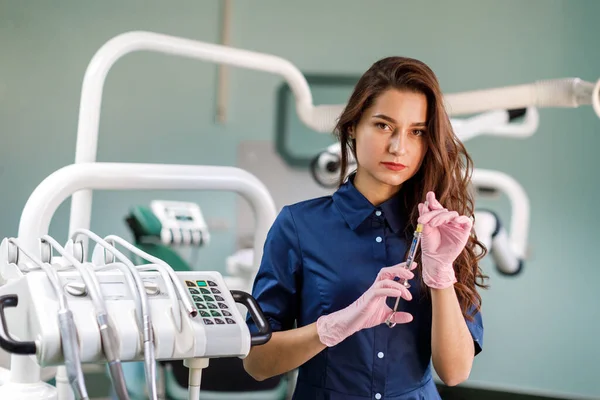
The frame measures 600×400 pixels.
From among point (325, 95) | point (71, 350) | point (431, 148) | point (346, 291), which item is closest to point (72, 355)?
point (71, 350)

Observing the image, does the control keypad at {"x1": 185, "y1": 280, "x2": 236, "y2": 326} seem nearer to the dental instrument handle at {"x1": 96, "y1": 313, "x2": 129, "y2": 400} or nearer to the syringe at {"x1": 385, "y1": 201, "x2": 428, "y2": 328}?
the dental instrument handle at {"x1": 96, "y1": 313, "x2": 129, "y2": 400}

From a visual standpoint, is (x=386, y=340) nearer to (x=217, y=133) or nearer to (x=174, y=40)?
(x=174, y=40)

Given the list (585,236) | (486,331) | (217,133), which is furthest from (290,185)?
(585,236)

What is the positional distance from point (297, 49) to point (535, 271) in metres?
1.92

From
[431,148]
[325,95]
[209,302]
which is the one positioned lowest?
[209,302]

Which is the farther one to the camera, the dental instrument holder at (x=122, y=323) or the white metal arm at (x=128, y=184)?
the white metal arm at (x=128, y=184)

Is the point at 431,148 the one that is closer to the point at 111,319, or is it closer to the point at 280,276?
the point at 280,276

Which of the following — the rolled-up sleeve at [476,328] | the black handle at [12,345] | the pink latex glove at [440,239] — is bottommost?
the rolled-up sleeve at [476,328]

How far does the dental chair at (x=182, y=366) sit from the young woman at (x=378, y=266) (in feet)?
Answer: 4.18

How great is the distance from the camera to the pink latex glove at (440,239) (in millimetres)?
1168

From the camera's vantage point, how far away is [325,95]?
14.7 ft

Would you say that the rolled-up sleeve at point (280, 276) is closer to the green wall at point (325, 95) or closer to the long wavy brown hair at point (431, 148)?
the long wavy brown hair at point (431, 148)

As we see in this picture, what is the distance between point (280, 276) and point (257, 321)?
346 mm

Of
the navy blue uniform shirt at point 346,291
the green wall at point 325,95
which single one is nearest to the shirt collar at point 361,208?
the navy blue uniform shirt at point 346,291
